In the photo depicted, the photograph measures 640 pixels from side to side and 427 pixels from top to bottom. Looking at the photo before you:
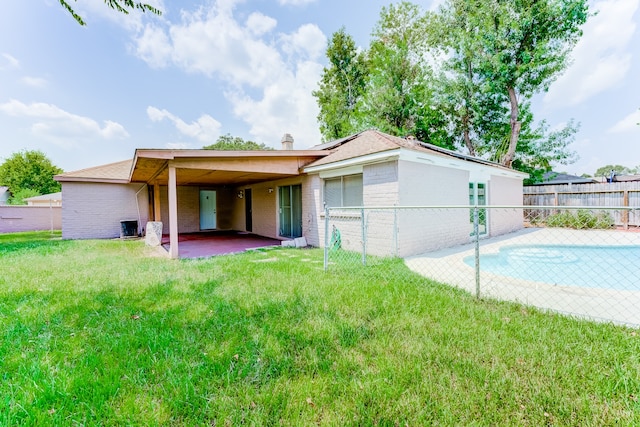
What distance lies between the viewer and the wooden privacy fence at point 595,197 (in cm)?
1253

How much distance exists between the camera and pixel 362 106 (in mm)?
20719

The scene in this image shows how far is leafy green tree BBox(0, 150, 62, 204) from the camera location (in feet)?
123

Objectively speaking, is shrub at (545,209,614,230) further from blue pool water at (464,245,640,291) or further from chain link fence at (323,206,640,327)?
blue pool water at (464,245,640,291)

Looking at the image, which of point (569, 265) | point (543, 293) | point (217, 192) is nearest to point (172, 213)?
point (543, 293)

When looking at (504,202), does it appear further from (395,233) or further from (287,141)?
(287,141)

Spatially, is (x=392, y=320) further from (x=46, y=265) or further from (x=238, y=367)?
(x=46, y=265)

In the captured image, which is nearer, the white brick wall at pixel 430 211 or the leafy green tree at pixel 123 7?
the leafy green tree at pixel 123 7

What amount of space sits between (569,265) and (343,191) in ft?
20.7

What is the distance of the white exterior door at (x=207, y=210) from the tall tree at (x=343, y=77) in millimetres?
12861

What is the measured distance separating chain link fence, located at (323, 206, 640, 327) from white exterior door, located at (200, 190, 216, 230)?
31.9 feet

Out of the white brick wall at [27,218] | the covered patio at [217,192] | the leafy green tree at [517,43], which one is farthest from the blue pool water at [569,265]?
the white brick wall at [27,218]

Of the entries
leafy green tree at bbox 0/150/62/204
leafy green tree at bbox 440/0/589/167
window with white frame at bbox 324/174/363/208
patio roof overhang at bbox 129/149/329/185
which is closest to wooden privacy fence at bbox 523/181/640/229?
leafy green tree at bbox 440/0/589/167

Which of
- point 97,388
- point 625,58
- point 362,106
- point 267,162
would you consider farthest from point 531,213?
point 97,388

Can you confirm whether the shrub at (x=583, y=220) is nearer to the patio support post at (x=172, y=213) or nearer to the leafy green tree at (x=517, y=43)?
the leafy green tree at (x=517, y=43)
